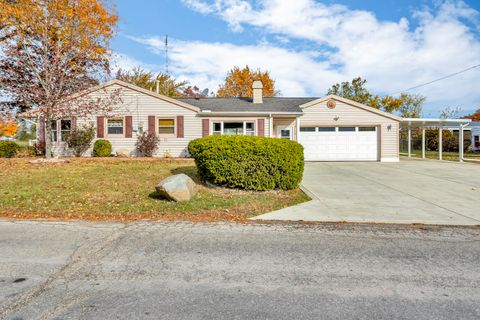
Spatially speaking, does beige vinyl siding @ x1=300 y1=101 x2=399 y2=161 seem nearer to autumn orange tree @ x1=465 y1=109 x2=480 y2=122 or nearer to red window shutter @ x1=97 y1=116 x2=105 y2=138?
red window shutter @ x1=97 y1=116 x2=105 y2=138

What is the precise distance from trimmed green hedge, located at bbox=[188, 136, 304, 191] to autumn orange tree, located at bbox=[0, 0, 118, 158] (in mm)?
9723

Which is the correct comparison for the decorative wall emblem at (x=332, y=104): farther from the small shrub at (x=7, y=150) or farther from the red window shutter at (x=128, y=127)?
the small shrub at (x=7, y=150)

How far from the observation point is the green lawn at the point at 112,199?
5734mm

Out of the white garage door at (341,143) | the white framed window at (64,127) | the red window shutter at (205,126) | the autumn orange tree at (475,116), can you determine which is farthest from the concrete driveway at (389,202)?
the autumn orange tree at (475,116)

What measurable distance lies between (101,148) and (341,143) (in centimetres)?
1468

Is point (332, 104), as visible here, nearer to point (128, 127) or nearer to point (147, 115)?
point (147, 115)

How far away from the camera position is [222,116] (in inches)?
649

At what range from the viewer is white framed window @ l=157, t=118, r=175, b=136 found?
16.4 metres

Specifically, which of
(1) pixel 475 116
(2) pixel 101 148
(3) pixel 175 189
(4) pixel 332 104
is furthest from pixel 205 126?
(1) pixel 475 116

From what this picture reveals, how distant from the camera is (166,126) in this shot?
16422 millimetres

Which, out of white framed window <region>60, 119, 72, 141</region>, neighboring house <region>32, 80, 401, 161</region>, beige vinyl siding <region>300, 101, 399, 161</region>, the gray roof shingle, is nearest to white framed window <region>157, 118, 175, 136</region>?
neighboring house <region>32, 80, 401, 161</region>

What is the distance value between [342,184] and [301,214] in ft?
13.4

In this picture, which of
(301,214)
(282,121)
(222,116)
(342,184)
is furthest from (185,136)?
(301,214)

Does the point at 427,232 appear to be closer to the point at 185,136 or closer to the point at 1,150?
the point at 185,136
